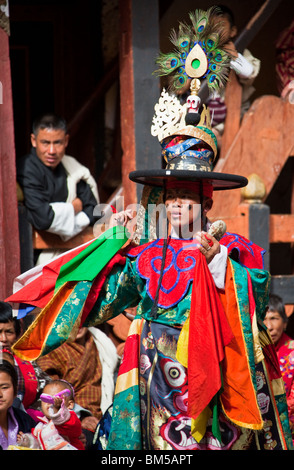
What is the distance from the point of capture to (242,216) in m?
6.29

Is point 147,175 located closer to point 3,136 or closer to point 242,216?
point 3,136

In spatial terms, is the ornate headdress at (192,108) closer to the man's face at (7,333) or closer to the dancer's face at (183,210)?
the dancer's face at (183,210)

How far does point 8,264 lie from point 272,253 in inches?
154

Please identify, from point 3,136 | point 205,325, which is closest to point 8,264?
point 3,136

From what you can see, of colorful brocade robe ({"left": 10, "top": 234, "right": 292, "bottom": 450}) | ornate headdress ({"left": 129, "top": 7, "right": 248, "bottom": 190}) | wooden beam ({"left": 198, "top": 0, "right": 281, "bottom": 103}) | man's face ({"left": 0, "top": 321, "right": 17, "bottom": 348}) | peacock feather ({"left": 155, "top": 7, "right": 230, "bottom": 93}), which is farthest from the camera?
wooden beam ({"left": 198, "top": 0, "right": 281, "bottom": 103})

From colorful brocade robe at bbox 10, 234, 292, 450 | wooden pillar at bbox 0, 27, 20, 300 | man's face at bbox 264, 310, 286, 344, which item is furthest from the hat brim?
man's face at bbox 264, 310, 286, 344

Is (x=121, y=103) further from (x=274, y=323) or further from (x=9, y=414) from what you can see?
(x=9, y=414)

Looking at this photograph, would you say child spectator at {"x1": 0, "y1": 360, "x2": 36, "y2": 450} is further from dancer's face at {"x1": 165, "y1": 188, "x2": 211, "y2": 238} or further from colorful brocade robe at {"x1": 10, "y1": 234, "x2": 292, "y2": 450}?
dancer's face at {"x1": 165, "y1": 188, "x2": 211, "y2": 238}

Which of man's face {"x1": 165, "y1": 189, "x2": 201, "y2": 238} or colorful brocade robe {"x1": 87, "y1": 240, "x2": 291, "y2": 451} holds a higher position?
man's face {"x1": 165, "y1": 189, "x2": 201, "y2": 238}

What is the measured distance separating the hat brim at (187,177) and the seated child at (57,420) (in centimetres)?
137


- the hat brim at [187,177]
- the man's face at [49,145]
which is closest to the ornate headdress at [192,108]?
the hat brim at [187,177]

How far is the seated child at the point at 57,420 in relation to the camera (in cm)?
452

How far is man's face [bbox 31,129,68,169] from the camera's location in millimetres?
5961

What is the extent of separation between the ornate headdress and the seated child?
1.37m
